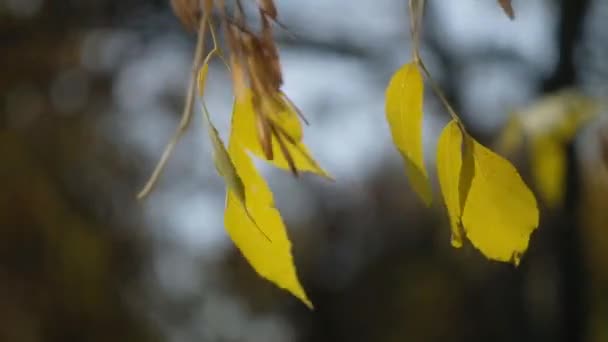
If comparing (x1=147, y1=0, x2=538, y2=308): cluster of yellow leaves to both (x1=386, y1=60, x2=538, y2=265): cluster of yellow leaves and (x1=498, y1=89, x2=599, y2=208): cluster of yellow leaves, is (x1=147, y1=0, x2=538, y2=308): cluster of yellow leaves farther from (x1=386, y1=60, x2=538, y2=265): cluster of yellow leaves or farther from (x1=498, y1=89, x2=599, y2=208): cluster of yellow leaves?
(x1=498, y1=89, x2=599, y2=208): cluster of yellow leaves

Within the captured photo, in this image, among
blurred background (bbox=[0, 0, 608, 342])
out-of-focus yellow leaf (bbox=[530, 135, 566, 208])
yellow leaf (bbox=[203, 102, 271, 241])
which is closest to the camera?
yellow leaf (bbox=[203, 102, 271, 241])

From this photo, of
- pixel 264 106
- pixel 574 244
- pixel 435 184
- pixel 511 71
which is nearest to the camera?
pixel 264 106

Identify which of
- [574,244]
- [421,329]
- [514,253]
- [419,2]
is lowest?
[421,329]

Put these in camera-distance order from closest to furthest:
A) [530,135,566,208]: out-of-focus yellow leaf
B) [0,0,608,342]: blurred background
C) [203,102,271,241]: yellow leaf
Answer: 1. [203,102,271,241]: yellow leaf
2. [530,135,566,208]: out-of-focus yellow leaf
3. [0,0,608,342]: blurred background

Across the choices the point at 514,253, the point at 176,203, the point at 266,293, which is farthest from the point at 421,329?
the point at 514,253

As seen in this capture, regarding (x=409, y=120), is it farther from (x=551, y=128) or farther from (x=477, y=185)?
(x=551, y=128)

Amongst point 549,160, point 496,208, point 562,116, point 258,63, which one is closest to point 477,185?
point 496,208

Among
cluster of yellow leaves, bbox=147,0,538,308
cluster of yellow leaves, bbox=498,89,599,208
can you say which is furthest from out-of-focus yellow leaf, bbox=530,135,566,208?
cluster of yellow leaves, bbox=147,0,538,308

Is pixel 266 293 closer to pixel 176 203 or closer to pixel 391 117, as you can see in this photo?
pixel 176 203
